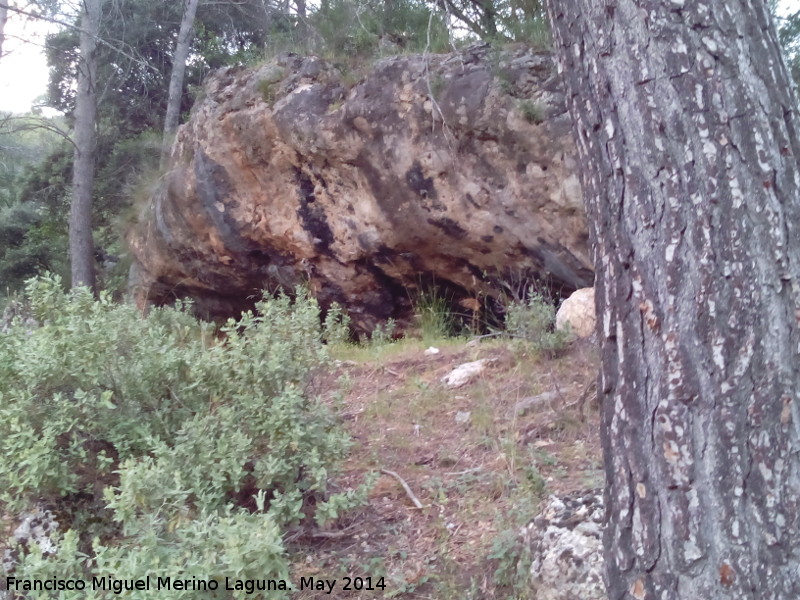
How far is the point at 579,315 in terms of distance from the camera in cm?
558

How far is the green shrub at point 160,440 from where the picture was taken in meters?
2.50

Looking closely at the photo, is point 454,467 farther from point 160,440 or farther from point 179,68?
point 179,68

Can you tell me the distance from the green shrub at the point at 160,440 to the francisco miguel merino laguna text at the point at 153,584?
0.03 m

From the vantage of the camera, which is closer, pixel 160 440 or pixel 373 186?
pixel 160 440

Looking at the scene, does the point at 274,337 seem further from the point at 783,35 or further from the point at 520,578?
the point at 783,35

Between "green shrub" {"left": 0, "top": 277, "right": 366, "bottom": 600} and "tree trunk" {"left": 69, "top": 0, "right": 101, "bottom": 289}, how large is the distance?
7591 millimetres

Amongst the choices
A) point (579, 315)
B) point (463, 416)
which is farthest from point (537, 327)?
point (463, 416)

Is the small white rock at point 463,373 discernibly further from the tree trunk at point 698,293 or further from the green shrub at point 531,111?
the tree trunk at point 698,293

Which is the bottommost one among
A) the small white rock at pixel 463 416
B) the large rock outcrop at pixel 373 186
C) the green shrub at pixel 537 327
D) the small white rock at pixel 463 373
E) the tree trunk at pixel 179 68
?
the small white rock at pixel 463 416

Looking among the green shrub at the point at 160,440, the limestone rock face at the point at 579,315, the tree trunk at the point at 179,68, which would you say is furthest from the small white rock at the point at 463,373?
the tree trunk at the point at 179,68

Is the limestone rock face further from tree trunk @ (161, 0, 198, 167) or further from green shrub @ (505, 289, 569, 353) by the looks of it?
tree trunk @ (161, 0, 198, 167)

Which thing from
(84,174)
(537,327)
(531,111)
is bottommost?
(537,327)

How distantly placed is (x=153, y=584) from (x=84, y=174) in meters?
9.90

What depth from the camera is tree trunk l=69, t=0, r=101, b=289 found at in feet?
35.7
